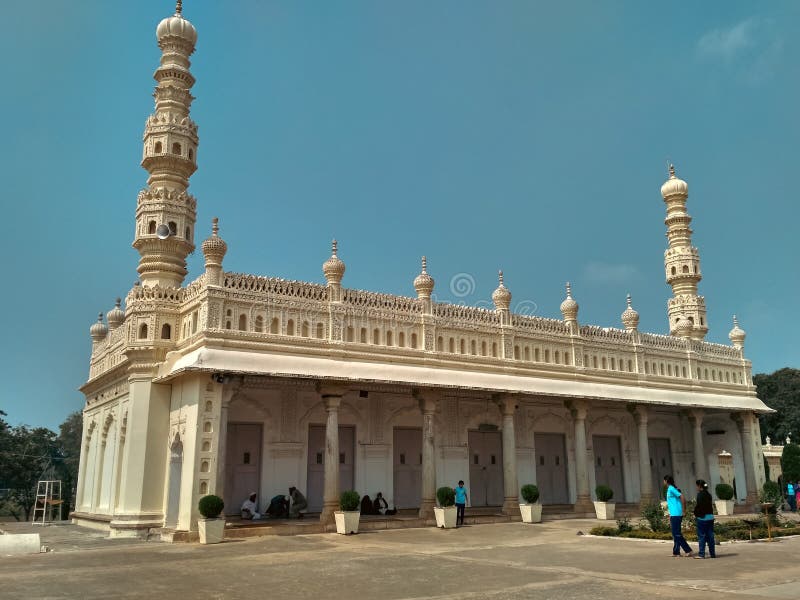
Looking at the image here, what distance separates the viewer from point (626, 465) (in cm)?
2966

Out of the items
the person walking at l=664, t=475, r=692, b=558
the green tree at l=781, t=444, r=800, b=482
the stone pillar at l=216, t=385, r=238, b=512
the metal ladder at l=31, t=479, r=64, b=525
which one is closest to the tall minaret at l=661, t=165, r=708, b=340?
the green tree at l=781, t=444, r=800, b=482

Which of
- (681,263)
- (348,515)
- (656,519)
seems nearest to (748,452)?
(681,263)

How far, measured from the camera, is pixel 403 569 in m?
12.0

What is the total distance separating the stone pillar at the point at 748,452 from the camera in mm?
30547

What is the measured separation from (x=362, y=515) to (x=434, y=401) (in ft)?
13.6

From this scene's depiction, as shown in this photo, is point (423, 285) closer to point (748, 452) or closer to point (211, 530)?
point (211, 530)

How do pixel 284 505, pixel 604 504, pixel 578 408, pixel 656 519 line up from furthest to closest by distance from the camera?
pixel 578 408, pixel 604 504, pixel 284 505, pixel 656 519

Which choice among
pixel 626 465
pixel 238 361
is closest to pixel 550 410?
pixel 626 465

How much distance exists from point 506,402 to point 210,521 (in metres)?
10.9

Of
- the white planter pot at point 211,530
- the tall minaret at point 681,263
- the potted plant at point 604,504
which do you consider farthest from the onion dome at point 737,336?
the white planter pot at point 211,530

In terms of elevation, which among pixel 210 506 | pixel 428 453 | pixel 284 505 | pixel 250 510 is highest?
pixel 428 453

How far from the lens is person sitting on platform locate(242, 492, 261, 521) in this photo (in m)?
19.8

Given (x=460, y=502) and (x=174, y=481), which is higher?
(x=174, y=481)

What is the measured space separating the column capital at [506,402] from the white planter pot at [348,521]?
7.24 m
